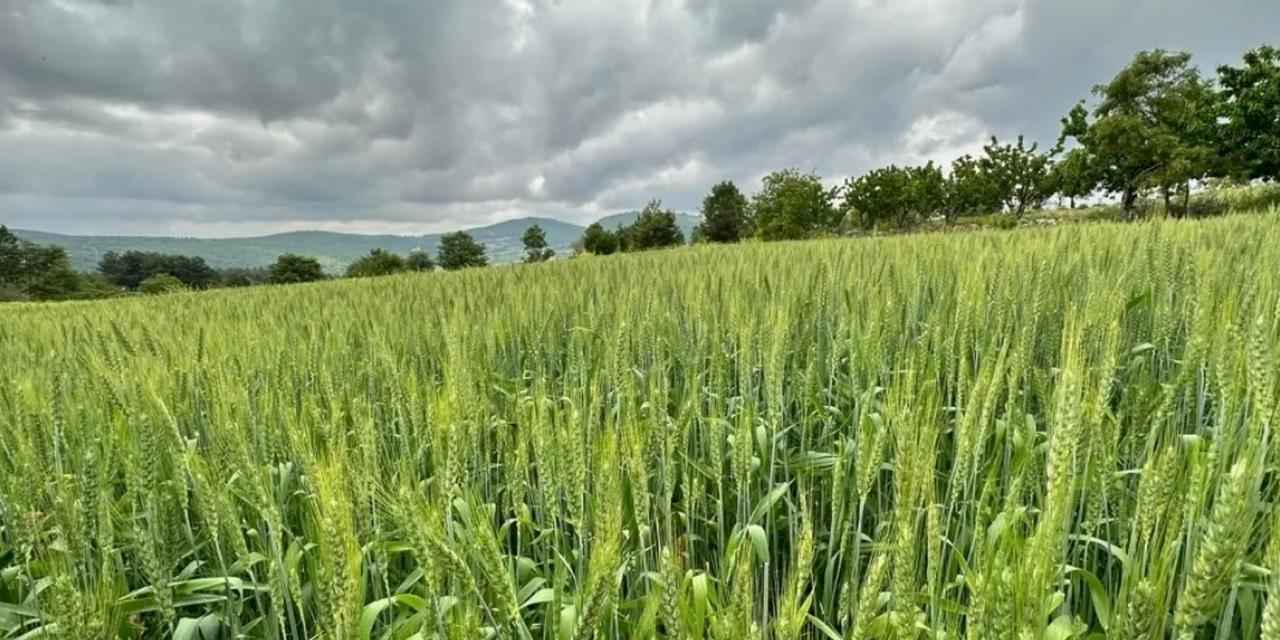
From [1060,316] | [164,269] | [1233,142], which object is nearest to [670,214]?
[1233,142]

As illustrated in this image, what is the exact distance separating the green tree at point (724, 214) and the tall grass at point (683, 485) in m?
64.7

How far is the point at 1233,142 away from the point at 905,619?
40.2m

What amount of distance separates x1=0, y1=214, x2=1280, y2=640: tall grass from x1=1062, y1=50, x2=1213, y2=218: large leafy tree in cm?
3329

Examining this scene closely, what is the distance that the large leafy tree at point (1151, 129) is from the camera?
88.9ft

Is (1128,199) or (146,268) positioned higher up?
(1128,199)

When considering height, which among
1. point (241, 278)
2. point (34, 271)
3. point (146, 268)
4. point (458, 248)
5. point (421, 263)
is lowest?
point (241, 278)

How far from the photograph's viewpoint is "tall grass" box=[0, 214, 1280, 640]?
0.87m

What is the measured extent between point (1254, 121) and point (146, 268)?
505 ft

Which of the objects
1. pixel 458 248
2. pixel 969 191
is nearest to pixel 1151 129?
pixel 969 191

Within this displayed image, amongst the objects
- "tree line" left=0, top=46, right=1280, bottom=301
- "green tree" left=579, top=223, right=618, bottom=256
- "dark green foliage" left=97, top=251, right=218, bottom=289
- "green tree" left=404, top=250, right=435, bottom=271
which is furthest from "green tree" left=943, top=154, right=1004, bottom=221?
"dark green foliage" left=97, top=251, right=218, bottom=289

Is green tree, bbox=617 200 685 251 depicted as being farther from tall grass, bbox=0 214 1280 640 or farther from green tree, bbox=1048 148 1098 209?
tall grass, bbox=0 214 1280 640

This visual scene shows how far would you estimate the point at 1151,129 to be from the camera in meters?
27.7

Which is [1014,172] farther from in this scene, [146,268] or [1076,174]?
[146,268]

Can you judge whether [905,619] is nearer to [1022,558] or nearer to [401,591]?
[1022,558]
